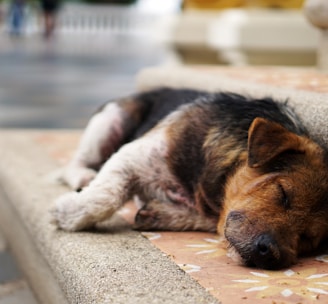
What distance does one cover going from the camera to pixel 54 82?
1738 centimetres

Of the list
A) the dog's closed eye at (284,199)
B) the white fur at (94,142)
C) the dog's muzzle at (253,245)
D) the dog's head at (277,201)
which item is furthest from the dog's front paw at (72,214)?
the dog's closed eye at (284,199)

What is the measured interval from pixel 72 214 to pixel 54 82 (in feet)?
43.6

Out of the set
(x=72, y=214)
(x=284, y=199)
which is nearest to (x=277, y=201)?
(x=284, y=199)

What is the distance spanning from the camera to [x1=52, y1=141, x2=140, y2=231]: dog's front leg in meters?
4.32

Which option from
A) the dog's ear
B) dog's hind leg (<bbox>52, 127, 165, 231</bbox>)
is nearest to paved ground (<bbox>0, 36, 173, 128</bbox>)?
dog's hind leg (<bbox>52, 127, 165, 231</bbox>)

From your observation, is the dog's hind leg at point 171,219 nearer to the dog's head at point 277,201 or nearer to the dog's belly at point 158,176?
the dog's belly at point 158,176

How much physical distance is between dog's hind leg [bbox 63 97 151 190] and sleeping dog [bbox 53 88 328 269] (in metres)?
0.11

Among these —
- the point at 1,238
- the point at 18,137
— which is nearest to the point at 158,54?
the point at 18,137

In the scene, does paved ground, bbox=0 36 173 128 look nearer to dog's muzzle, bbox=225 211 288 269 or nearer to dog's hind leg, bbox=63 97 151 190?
dog's hind leg, bbox=63 97 151 190

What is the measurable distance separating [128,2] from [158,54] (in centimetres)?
2173

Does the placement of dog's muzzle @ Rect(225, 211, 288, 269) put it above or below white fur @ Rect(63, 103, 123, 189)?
above

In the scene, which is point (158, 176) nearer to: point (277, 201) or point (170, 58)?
point (277, 201)

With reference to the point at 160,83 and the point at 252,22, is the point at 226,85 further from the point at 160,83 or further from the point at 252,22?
the point at 252,22

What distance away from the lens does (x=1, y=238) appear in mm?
6113
